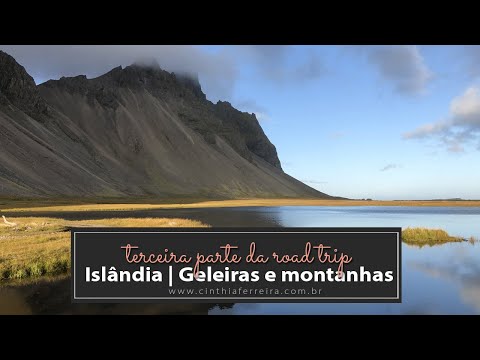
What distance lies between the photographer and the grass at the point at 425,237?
43975mm

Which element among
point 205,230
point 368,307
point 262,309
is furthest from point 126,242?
point 368,307

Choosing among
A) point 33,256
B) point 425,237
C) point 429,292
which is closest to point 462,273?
point 429,292

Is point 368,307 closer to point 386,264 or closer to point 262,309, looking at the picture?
point 262,309

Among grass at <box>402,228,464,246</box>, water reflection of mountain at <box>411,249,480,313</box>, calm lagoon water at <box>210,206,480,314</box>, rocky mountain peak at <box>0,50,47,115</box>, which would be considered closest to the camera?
calm lagoon water at <box>210,206,480,314</box>

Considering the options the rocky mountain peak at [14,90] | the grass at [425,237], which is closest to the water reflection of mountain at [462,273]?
the grass at [425,237]

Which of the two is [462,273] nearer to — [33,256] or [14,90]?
[33,256]

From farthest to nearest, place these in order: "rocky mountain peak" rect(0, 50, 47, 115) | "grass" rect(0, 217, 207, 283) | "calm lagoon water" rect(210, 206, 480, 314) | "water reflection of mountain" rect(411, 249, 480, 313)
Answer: "rocky mountain peak" rect(0, 50, 47, 115)
"grass" rect(0, 217, 207, 283)
"water reflection of mountain" rect(411, 249, 480, 313)
"calm lagoon water" rect(210, 206, 480, 314)

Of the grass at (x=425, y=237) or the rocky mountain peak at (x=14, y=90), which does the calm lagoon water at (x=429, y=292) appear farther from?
the rocky mountain peak at (x=14, y=90)

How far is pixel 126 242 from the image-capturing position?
48.0ft

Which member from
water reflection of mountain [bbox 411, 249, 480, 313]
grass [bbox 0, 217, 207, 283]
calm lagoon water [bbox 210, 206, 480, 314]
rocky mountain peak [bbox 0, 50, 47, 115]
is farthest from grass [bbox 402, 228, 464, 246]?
rocky mountain peak [bbox 0, 50, 47, 115]

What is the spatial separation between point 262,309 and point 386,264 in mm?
7592

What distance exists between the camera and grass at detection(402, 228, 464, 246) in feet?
144

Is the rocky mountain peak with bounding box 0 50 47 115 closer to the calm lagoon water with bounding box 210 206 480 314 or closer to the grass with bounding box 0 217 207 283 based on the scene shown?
the grass with bounding box 0 217 207 283

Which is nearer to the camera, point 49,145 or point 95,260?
point 95,260
